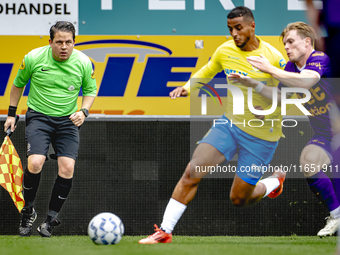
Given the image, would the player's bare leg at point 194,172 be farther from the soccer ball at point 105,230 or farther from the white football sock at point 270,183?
the white football sock at point 270,183

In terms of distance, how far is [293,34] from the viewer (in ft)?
15.9

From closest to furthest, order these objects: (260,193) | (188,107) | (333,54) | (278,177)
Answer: (333,54)
(260,193)
(278,177)
(188,107)

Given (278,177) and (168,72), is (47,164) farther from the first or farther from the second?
(278,177)

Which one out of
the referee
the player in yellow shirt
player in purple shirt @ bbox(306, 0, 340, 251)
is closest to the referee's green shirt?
the referee

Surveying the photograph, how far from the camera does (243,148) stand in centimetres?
480

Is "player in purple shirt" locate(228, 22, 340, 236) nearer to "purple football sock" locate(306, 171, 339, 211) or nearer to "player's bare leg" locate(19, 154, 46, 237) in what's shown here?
"purple football sock" locate(306, 171, 339, 211)

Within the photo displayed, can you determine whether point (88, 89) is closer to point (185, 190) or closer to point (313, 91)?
point (185, 190)

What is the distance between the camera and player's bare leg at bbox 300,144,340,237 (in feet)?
14.8

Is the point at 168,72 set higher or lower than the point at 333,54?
lower

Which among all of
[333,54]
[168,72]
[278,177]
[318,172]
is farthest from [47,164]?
[333,54]

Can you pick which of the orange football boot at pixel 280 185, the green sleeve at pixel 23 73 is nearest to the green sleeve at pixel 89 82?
the green sleeve at pixel 23 73

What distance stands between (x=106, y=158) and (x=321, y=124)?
2.52m

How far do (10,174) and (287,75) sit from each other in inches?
128

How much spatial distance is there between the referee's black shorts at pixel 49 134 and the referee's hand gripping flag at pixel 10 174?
546 mm
